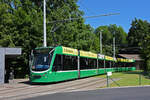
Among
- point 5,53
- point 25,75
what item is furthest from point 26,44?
point 5,53

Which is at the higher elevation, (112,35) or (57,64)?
(112,35)

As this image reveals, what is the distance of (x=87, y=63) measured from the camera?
80.0 feet

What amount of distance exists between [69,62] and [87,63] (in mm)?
5204

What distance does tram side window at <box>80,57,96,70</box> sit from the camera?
2265 cm

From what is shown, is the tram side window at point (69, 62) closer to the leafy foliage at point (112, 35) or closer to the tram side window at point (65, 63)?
the tram side window at point (65, 63)

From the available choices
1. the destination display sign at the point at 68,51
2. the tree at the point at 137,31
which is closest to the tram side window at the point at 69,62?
the destination display sign at the point at 68,51

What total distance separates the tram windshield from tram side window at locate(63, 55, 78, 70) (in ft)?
6.72

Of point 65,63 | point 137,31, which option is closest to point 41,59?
point 65,63

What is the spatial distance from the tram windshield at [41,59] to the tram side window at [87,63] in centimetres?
617

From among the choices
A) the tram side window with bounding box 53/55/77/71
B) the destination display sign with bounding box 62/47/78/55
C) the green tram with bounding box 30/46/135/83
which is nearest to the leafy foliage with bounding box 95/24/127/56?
the green tram with bounding box 30/46/135/83

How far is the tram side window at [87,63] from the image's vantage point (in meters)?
22.6

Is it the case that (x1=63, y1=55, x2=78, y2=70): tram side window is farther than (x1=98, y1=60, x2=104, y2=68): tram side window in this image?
No

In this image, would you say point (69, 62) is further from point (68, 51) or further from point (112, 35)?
point (112, 35)

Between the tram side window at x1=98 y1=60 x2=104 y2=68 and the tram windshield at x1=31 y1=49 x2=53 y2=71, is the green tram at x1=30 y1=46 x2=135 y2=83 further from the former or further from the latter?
the tram side window at x1=98 y1=60 x2=104 y2=68
